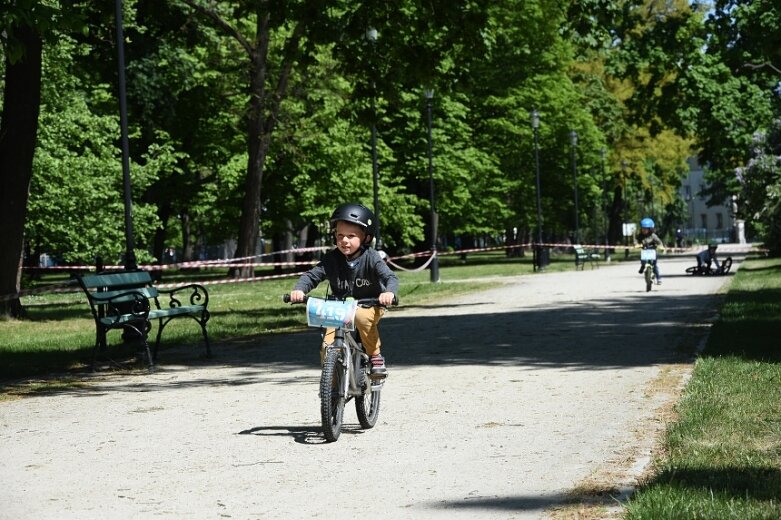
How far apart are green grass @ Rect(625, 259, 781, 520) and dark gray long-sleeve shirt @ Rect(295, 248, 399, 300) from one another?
2.14 meters

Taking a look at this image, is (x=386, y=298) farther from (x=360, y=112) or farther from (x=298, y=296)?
(x=360, y=112)

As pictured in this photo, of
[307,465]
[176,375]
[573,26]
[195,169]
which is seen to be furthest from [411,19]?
[195,169]

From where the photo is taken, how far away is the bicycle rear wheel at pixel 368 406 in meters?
8.99

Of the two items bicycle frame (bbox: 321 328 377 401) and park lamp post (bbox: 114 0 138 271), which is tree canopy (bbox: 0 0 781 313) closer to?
park lamp post (bbox: 114 0 138 271)

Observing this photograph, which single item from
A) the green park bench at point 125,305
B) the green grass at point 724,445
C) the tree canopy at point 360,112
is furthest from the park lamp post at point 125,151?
the green grass at point 724,445

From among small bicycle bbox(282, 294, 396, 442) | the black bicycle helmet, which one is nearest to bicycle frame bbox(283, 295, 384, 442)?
small bicycle bbox(282, 294, 396, 442)

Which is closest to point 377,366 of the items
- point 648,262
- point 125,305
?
point 125,305

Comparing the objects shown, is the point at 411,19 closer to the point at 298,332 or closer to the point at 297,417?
the point at 298,332

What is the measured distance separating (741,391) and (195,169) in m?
42.0

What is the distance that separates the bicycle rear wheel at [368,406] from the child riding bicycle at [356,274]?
14 cm

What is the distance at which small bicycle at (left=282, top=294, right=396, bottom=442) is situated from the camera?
8436 mm

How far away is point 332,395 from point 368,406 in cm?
82

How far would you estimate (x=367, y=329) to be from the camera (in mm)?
9055

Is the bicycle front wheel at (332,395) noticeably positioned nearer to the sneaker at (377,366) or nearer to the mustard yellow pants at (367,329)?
the mustard yellow pants at (367,329)
